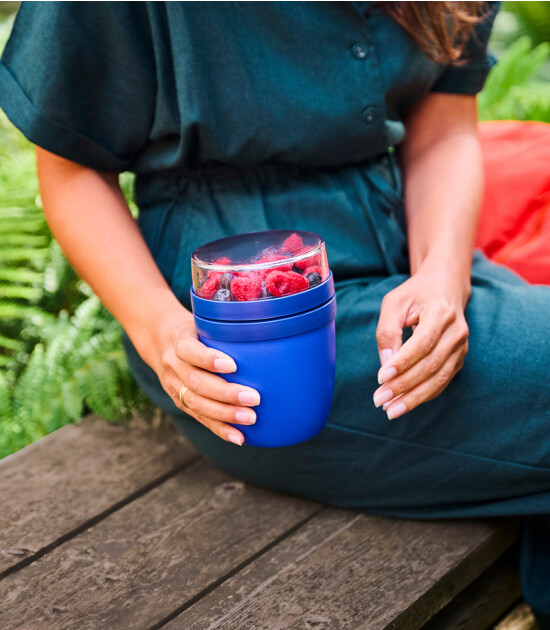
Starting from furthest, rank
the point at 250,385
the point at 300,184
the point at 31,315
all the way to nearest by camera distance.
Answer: the point at 31,315 < the point at 300,184 < the point at 250,385

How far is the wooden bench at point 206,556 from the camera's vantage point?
1049 mm

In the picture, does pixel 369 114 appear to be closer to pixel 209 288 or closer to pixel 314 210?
pixel 314 210

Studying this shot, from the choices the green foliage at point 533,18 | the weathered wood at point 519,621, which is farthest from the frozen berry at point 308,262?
the green foliage at point 533,18

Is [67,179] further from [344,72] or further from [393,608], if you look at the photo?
[393,608]

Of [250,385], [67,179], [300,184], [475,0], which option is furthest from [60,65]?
[475,0]

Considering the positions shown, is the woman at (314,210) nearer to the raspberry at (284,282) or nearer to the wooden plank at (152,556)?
the wooden plank at (152,556)

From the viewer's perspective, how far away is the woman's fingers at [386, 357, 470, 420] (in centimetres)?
94

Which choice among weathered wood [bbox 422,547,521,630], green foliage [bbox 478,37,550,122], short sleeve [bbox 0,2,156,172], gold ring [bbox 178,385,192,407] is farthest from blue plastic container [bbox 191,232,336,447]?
green foliage [bbox 478,37,550,122]

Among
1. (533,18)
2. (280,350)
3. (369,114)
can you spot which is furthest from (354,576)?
(533,18)

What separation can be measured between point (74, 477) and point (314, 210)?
2.40ft

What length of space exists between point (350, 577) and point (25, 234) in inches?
65.6

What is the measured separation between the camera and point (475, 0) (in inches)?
50.5

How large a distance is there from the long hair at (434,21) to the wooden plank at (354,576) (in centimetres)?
89

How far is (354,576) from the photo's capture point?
1.10 m
